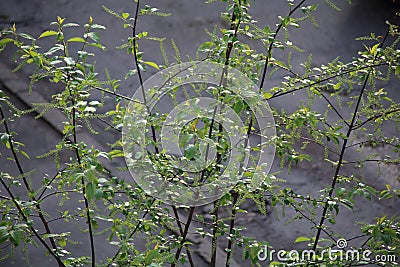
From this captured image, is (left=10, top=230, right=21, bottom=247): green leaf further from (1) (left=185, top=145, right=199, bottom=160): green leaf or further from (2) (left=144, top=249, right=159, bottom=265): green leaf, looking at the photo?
(1) (left=185, top=145, right=199, bottom=160): green leaf

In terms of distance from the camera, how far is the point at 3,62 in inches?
134

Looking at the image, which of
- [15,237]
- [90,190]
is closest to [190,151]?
[90,190]

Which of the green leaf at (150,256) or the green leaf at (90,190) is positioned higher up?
the green leaf at (90,190)

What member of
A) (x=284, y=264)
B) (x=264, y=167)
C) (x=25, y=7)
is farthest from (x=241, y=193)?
(x=25, y=7)

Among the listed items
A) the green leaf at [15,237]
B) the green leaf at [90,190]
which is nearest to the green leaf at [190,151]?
the green leaf at [90,190]

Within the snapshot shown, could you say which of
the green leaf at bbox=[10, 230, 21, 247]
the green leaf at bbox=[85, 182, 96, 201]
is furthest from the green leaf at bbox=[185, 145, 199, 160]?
the green leaf at bbox=[10, 230, 21, 247]

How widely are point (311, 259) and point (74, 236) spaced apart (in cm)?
135

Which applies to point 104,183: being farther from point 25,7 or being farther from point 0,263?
point 25,7

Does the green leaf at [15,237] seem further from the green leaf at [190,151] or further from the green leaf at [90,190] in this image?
the green leaf at [190,151]

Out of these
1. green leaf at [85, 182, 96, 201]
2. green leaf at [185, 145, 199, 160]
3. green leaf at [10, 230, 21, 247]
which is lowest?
green leaf at [10, 230, 21, 247]

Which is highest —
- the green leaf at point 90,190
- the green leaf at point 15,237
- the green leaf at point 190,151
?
the green leaf at point 190,151

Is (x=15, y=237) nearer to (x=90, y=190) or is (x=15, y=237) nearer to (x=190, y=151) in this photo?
(x=90, y=190)

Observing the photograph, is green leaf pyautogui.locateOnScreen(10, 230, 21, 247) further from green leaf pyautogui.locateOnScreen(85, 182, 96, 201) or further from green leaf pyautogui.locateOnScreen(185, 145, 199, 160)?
green leaf pyautogui.locateOnScreen(185, 145, 199, 160)

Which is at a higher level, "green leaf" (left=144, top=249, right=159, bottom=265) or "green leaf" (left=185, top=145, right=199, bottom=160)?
"green leaf" (left=185, top=145, right=199, bottom=160)
